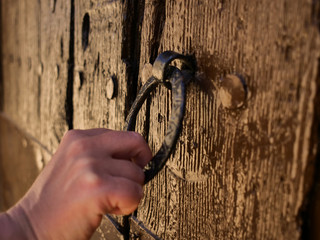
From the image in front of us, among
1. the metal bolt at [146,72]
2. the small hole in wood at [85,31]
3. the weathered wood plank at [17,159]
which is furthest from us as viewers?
the weathered wood plank at [17,159]

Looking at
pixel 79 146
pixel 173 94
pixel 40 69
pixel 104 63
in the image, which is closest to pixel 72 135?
pixel 79 146

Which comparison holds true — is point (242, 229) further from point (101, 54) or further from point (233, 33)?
point (101, 54)

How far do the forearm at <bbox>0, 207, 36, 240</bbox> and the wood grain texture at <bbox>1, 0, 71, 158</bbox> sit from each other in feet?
1.64

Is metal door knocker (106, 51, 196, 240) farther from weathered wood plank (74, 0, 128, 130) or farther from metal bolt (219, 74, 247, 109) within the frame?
weathered wood plank (74, 0, 128, 130)

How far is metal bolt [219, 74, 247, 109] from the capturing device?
15.0 inches

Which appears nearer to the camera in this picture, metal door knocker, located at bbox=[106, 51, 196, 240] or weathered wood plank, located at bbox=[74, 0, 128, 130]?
metal door knocker, located at bbox=[106, 51, 196, 240]

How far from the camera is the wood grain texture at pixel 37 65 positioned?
2.88ft

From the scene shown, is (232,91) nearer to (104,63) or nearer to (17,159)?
(104,63)

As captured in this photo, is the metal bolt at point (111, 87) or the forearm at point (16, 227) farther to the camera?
the metal bolt at point (111, 87)

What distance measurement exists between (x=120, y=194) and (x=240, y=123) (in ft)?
0.54

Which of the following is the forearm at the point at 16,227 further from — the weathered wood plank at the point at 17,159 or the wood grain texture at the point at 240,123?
the weathered wood plank at the point at 17,159

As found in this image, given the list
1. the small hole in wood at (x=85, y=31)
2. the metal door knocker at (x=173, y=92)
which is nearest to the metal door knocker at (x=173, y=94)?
the metal door knocker at (x=173, y=92)

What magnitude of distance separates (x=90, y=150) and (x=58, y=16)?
0.65m

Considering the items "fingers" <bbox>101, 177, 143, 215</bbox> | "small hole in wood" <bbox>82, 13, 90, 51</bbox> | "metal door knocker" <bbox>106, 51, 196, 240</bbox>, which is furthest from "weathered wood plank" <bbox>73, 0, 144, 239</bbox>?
"fingers" <bbox>101, 177, 143, 215</bbox>
